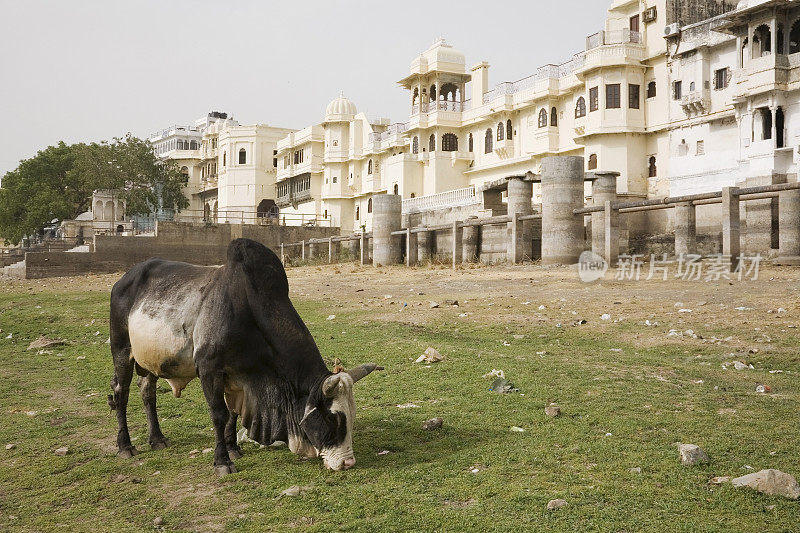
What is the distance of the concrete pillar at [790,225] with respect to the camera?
68.8 ft

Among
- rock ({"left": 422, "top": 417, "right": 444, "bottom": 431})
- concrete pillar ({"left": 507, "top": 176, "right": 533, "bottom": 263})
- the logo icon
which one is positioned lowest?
rock ({"left": 422, "top": 417, "right": 444, "bottom": 431})

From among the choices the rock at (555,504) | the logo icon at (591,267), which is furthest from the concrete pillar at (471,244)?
the rock at (555,504)

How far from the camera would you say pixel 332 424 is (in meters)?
5.29

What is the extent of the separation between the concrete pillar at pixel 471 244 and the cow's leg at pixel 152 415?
76.7 ft

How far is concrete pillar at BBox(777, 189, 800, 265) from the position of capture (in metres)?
21.0

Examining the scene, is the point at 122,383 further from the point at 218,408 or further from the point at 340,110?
the point at 340,110

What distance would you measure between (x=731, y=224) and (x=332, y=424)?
1715 centimetres

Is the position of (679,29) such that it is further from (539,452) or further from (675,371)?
(539,452)

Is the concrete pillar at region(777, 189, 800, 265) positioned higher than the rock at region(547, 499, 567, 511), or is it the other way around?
the concrete pillar at region(777, 189, 800, 265)

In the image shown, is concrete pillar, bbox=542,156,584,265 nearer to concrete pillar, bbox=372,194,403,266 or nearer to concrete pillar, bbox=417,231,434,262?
concrete pillar, bbox=417,231,434,262

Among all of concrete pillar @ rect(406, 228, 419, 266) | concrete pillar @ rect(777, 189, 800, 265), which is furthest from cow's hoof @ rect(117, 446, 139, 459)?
concrete pillar @ rect(406, 228, 419, 266)

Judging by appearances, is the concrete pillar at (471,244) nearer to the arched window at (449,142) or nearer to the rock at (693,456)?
the arched window at (449,142)

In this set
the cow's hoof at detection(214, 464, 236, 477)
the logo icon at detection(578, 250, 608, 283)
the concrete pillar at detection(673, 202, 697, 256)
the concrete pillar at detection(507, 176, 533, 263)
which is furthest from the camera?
the concrete pillar at detection(507, 176, 533, 263)

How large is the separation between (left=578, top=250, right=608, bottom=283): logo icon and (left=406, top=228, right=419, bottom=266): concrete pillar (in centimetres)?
964
